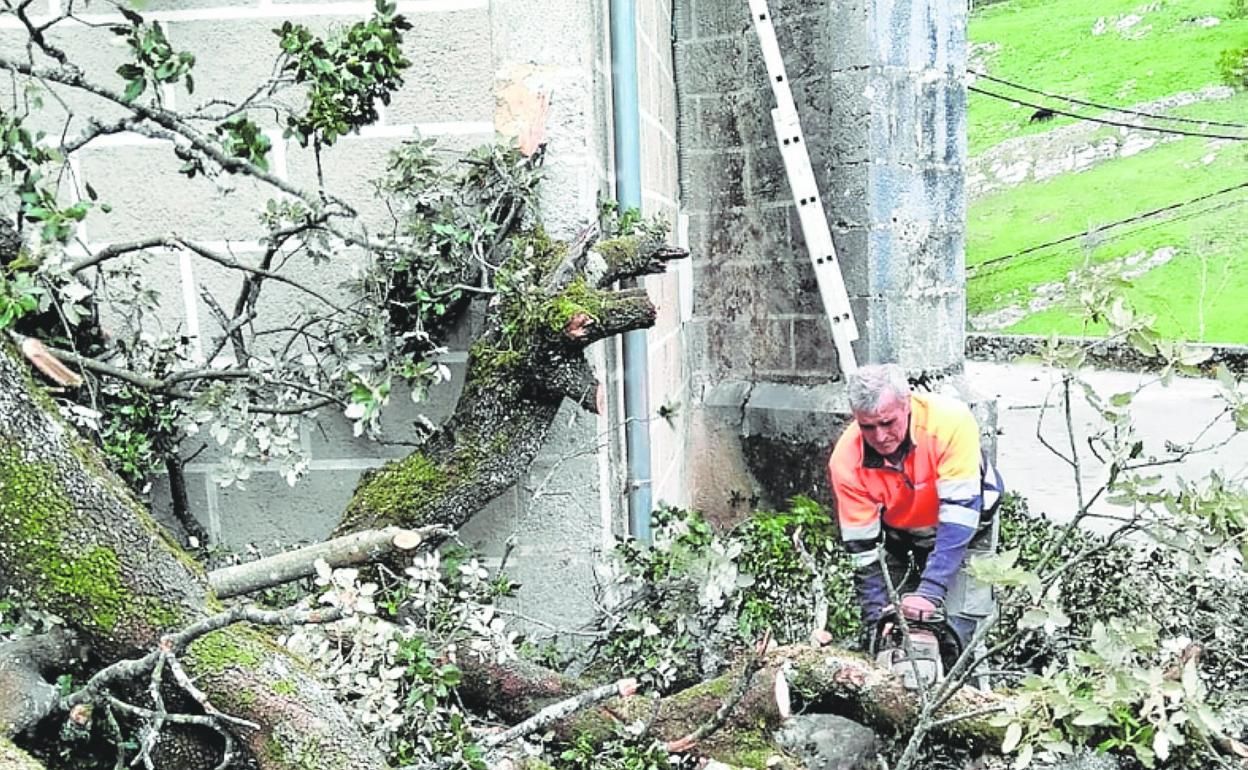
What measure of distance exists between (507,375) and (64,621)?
121cm

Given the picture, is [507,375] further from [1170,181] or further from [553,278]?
[1170,181]

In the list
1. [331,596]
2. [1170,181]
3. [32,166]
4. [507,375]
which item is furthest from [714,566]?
[1170,181]

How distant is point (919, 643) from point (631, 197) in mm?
1749

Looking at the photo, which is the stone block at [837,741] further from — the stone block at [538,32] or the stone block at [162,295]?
the stone block at [162,295]

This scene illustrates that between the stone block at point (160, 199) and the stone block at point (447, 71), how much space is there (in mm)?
500

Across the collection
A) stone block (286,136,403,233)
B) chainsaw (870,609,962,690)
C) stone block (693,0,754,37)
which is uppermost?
stone block (693,0,754,37)

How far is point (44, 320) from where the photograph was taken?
279 centimetres

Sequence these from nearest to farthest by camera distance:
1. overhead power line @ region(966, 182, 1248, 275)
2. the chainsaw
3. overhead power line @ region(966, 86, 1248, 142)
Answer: the chainsaw → overhead power line @ region(966, 182, 1248, 275) → overhead power line @ region(966, 86, 1248, 142)

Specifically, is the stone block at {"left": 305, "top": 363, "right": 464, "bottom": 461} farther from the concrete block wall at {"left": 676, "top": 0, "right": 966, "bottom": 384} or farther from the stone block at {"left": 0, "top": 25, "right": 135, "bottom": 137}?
the concrete block wall at {"left": 676, "top": 0, "right": 966, "bottom": 384}

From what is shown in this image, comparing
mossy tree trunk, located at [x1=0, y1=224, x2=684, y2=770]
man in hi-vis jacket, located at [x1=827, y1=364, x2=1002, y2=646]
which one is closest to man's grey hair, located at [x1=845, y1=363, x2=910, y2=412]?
man in hi-vis jacket, located at [x1=827, y1=364, x2=1002, y2=646]

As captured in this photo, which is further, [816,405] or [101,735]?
[816,405]

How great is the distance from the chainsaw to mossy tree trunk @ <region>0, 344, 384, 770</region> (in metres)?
1.92

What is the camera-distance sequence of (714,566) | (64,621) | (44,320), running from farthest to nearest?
1. (44,320)
2. (714,566)
3. (64,621)

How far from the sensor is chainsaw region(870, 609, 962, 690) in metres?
3.46
